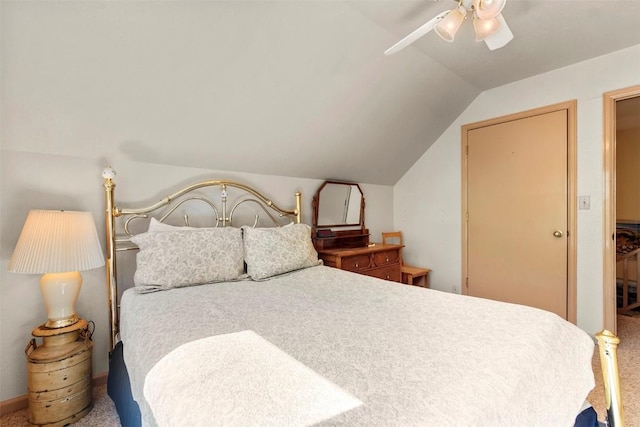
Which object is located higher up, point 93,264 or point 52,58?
point 52,58

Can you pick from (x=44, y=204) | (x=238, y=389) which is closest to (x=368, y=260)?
(x=238, y=389)

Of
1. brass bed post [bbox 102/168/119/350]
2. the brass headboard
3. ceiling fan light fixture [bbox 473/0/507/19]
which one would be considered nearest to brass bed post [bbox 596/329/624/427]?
ceiling fan light fixture [bbox 473/0/507/19]

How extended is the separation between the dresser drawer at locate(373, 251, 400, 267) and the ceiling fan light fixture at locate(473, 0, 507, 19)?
7.11 feet

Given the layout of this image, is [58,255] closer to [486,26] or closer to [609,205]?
[486,26]

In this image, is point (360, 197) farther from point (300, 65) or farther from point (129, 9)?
point (129, 9)

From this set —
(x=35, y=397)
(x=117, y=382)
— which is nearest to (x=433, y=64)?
(x=117, y=382)

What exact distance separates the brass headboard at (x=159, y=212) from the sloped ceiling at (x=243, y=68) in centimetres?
22

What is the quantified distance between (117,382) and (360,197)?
9.08ft

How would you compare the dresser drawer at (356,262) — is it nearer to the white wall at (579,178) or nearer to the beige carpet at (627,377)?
the white wall at (579,178)

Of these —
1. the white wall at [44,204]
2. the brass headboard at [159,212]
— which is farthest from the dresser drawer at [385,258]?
the white wall at [44,204]

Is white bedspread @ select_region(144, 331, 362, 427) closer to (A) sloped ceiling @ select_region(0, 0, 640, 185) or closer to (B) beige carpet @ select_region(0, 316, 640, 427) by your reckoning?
(B) beige carpet @ select_region(0, 316, 640, 427)

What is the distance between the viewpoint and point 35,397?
1.53 meters

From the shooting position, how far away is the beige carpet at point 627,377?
1.69m

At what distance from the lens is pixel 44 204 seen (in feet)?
5.94
